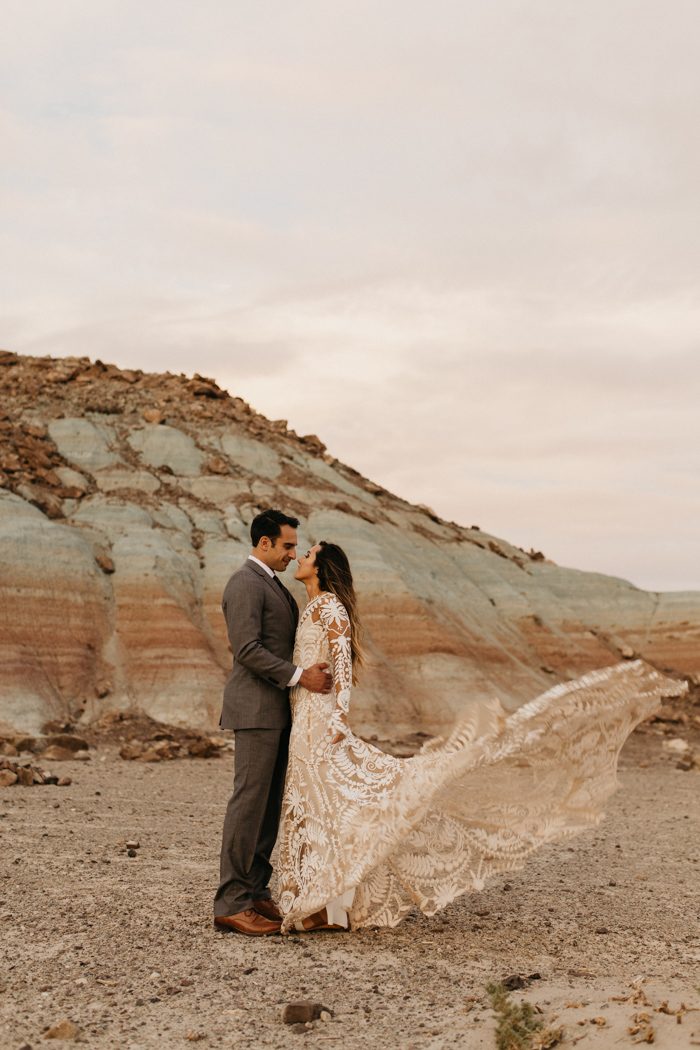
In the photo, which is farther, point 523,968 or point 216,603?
point 216,603

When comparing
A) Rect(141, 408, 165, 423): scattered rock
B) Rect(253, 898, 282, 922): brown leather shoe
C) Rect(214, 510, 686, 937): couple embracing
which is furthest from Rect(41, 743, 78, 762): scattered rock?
Rect(141, 408, 165, 423): scattered rock

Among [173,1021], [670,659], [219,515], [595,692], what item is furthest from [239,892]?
[670,659]

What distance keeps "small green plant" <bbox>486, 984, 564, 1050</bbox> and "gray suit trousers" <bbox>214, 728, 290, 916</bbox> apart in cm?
210

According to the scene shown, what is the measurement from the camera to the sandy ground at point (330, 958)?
5.51 m

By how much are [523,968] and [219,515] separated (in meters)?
24.4

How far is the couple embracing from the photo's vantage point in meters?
6.83

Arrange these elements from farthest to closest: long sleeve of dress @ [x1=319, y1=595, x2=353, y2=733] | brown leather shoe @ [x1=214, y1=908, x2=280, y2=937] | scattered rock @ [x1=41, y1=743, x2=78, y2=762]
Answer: scattered rock @ [x1=41, y1=743, x2=78, y2=762] < long sleeve of dress @ [x1=319, y1=595, x2=353, y2=733] < brown leather shoe @ [x1=214, y1=908, x2=280, y2=937]

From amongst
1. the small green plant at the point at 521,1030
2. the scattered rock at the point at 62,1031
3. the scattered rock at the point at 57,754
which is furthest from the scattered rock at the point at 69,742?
the small green plant at the point at 521,1030

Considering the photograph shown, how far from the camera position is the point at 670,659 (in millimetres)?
34469

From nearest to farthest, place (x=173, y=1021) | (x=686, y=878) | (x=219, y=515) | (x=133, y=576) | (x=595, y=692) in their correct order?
(x=173, y=1021) < (x=595, y=692) < (x=686, y=878) < (x=133, y=576) < (x=219, y=515)

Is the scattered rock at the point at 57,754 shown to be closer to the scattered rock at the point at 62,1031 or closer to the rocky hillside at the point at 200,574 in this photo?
the rocky hillside at the point at 200,574

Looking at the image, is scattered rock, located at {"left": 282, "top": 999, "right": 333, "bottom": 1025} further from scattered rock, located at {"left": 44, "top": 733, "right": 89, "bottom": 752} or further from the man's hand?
scattered rock, located at {"left": 44, "top": 733, "right": 89, "bottom": 752}

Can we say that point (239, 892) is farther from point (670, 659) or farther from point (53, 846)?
point (670, 659)

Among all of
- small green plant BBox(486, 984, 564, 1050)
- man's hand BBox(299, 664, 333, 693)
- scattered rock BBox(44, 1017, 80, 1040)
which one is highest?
man's hand BBox(299, 664, 333, 693)
